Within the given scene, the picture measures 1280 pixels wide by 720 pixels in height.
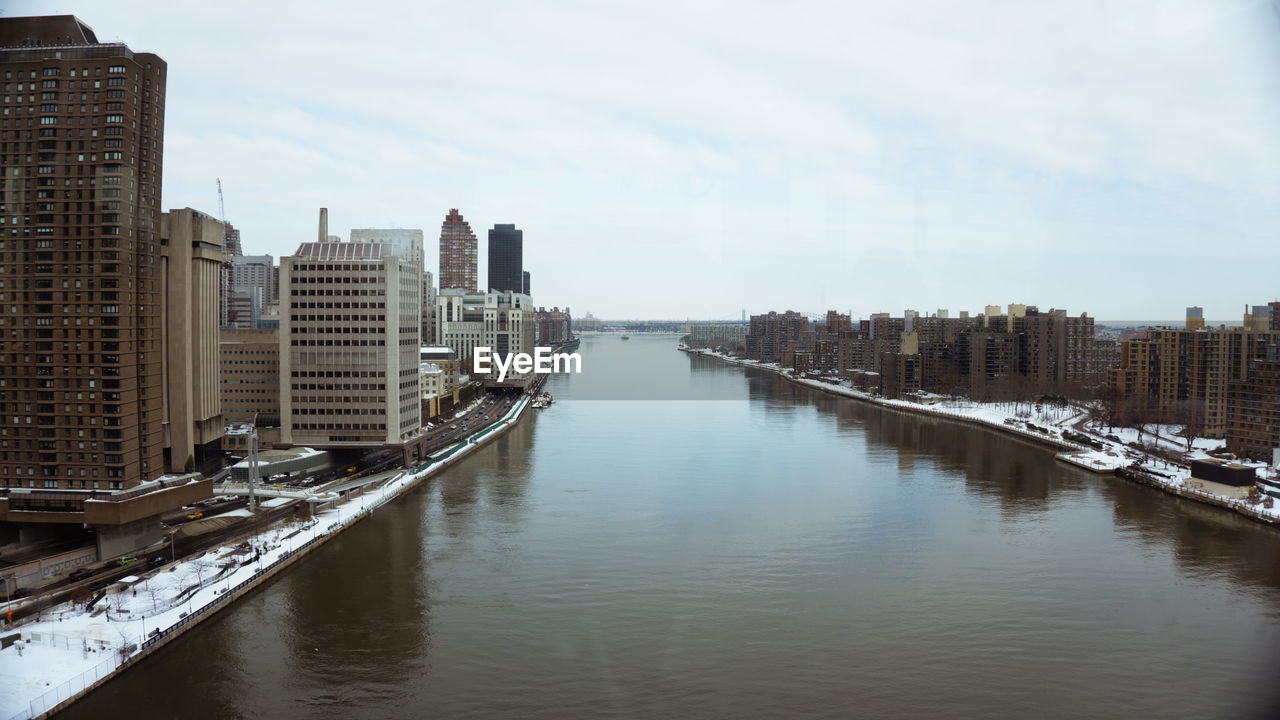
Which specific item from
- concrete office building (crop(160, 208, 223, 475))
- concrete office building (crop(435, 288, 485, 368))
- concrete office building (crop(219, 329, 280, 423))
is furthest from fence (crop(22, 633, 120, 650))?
concrete office building (crop(435, 288, 485, 368))

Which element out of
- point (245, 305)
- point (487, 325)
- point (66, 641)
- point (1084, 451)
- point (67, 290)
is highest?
point (245, 305)

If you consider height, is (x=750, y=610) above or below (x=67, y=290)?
below

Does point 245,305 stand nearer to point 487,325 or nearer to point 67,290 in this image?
point 487,325

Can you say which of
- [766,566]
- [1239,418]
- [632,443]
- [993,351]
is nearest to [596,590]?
[766,566]

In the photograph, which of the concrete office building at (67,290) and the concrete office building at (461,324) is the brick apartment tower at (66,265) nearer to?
the concrete office building at (67,290)

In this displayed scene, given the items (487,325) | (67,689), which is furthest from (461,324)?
(67,689)

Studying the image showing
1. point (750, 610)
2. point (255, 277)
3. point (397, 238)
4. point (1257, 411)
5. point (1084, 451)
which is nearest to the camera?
point (750, 610)

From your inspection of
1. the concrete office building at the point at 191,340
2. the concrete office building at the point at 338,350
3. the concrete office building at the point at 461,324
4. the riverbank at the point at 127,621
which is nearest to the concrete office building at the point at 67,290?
the riverbank at the point at 127,621
